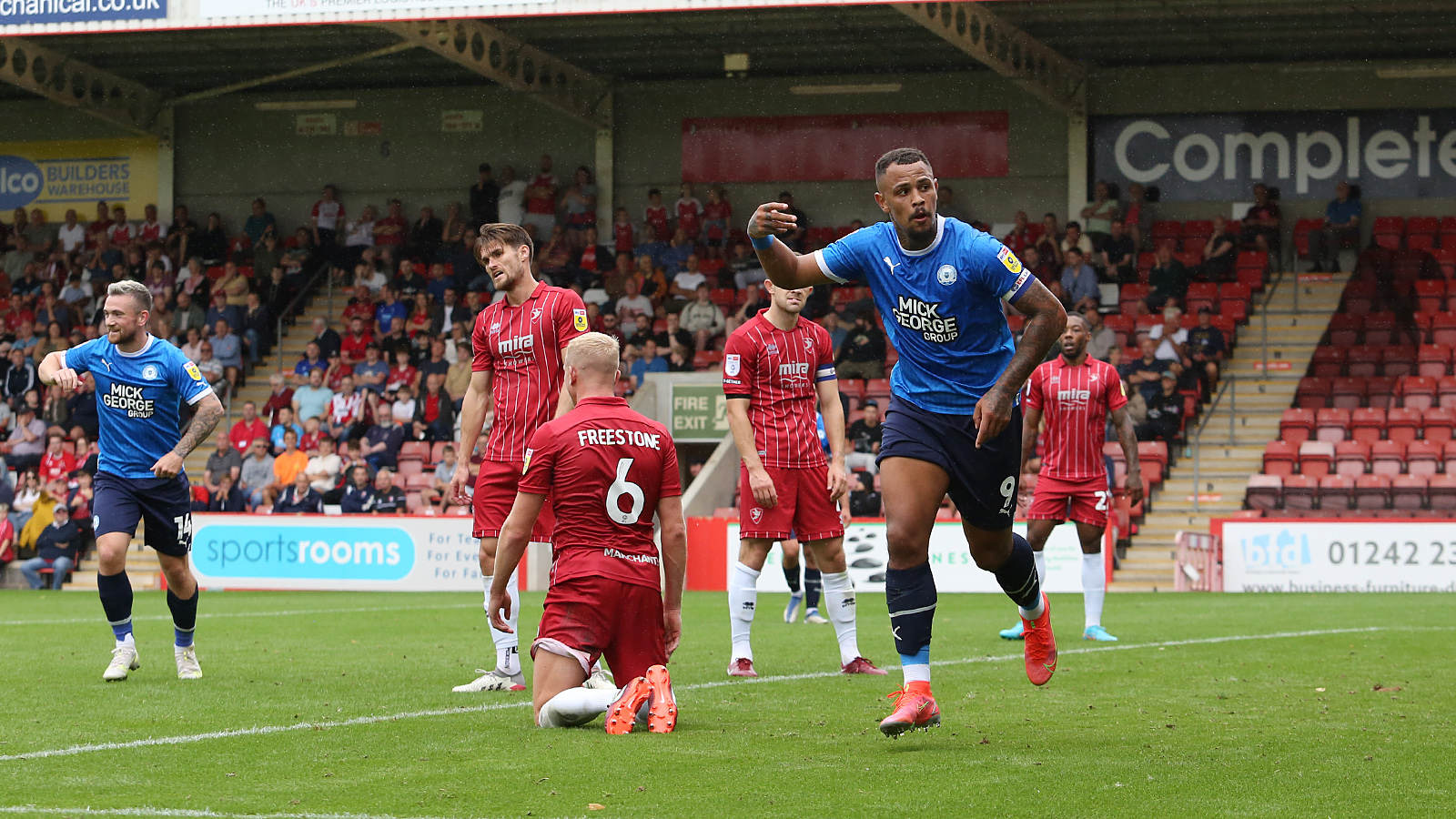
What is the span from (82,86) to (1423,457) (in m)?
23.5

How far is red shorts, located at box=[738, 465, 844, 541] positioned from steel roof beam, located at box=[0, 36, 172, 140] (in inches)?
828

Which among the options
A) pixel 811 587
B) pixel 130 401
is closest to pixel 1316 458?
pixel 811 587

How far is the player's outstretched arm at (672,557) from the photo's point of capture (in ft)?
20.6

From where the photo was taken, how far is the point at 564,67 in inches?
1108

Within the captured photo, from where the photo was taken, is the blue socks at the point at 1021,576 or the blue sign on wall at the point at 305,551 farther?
the blue sign on wall at the point at 305,551

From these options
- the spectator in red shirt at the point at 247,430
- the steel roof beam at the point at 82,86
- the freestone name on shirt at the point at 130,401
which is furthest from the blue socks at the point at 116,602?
the steel roof beam at the point at 82,86

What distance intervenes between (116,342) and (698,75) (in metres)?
21.5

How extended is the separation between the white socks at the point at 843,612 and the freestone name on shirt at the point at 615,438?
2784 millimetres

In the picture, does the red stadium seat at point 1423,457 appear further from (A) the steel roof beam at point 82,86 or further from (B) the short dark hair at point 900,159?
(A) the steel roof beam at point 82,86

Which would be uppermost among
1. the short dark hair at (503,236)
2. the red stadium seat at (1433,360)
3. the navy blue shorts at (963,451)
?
the short dark hair at (503,236)

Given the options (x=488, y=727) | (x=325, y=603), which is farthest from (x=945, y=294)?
(x=325, y=603)

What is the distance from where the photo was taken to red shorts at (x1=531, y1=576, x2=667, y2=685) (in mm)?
6344

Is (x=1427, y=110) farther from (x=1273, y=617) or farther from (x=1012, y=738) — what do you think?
(x=1012, y=738)

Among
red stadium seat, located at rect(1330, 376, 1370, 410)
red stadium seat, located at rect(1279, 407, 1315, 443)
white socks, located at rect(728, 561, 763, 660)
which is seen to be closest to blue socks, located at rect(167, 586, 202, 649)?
white socks, located at rect(728, 561, 763, 660)
